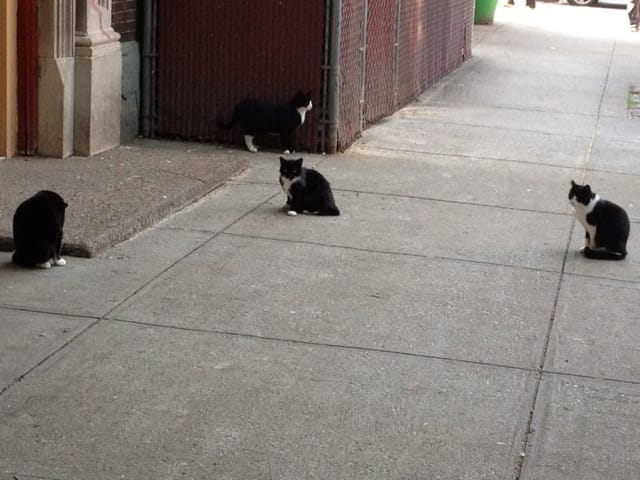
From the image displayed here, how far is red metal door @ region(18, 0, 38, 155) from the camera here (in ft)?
32.1

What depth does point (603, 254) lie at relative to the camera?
324 inches

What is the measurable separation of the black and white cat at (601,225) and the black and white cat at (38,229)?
3.36 metres

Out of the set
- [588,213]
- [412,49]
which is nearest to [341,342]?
[588,213]

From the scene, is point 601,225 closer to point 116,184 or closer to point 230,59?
point 116,184

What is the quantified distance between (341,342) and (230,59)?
17.9 ft

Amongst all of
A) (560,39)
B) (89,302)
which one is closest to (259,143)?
(89,302)

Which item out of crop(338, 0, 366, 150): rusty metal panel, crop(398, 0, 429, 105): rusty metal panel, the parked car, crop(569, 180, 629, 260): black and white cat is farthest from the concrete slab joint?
the parked car

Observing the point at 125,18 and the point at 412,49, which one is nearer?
the point at 125,18

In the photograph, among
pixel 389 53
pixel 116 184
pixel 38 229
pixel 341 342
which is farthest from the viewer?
pixel 389 53

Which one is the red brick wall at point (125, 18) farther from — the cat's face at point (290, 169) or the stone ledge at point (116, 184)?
the cat's face at point (290, 169)

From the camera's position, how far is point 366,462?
4.88 meters

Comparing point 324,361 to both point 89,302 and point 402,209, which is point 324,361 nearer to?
point 89,302

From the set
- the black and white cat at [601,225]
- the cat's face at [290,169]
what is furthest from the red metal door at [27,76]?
the black and white cat at [601,225]

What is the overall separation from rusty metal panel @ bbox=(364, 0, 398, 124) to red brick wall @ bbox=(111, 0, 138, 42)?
255 centimetres
